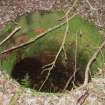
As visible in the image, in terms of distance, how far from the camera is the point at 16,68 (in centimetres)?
625

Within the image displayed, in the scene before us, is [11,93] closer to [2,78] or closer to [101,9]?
[2,78]

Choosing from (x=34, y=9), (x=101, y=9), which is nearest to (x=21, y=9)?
(x=34, y=9)

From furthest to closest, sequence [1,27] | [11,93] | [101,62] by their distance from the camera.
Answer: [1,27]
[101,62]
[11,93]

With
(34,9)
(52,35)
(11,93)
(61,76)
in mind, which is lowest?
(61,76)

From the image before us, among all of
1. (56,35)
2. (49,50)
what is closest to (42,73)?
(49,50)

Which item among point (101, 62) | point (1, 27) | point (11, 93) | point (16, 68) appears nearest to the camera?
point (11, 93)

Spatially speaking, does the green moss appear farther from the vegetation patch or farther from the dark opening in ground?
the dark opening in ground

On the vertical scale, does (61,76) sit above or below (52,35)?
below

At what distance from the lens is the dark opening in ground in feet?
20.6

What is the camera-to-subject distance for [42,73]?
6.55 meters

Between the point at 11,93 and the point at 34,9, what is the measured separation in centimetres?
208

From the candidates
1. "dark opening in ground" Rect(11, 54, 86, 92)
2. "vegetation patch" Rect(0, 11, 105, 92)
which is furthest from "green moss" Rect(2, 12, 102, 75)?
"dark opening in ground" Rect(11, 54, 86, 92)

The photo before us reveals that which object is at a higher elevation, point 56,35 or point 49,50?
point 56,35

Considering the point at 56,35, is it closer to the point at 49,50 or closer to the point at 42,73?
the point at 49,50
